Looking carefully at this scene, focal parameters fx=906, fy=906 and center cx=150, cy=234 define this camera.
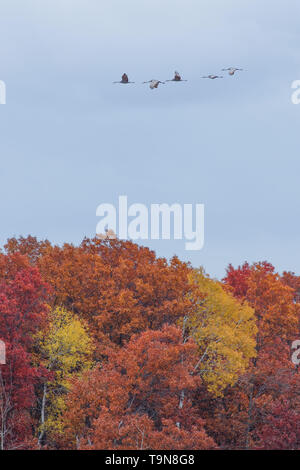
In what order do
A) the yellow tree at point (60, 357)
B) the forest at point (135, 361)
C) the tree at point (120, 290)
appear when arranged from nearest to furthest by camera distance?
the forest at point (135, 361), the yellow tree at point (60, 357), the tree at point (120, 290)

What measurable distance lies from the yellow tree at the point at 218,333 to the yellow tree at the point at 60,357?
885 centimetres

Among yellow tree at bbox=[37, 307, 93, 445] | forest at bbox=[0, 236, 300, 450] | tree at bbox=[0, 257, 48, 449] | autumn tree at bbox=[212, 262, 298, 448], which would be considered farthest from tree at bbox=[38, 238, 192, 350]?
autumn tree at bbox=[212, 262, 298, 448]

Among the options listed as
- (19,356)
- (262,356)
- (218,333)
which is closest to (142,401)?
(19,356)

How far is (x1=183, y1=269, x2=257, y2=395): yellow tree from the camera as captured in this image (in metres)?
69.3

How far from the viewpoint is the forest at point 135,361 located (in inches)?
2376

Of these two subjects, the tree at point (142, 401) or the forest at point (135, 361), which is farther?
the forest at point (135, 361)

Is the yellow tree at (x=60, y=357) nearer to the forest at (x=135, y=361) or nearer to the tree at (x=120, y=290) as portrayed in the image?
the forest at (x=135, y=361)

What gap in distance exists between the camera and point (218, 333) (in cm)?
7150

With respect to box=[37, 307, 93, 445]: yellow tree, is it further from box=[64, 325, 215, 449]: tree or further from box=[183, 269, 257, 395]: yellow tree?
box=[183, 269, 257, 395]: yellow tree

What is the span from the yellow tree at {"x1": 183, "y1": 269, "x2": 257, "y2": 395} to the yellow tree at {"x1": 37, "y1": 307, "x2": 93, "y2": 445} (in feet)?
29.0

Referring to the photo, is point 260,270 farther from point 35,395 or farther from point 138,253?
point 35,395

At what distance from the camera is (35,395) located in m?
68.8

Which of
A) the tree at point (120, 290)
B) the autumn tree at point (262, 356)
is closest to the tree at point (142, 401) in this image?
the autumn tree at point (262, 356)

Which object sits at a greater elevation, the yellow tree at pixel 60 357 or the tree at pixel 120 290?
the tree at pixel 120 290
